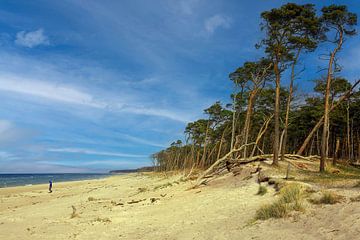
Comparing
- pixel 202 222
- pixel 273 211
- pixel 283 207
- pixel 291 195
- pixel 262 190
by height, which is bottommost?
pixel 202 222

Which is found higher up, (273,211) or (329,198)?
(329,198)

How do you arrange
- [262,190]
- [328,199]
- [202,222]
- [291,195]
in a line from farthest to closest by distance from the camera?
[262,190], [202,222], [291,195], [328,199]

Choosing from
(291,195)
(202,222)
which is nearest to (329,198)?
(291,195)

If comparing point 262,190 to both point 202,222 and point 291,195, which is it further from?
point 202,222

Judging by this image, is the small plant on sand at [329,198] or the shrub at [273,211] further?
the small plant on sand at [329,198]

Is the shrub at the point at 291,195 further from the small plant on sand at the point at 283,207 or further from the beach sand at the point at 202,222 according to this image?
the beach sand at the point at 202,222

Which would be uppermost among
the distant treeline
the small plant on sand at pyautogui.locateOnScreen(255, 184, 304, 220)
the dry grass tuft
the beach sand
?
the distant treeline

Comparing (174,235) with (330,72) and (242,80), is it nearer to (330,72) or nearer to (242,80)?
(330,72)

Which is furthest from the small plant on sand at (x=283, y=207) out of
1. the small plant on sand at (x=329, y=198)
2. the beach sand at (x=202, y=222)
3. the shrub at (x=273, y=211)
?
the small plant on sand at (x=329, y=198)

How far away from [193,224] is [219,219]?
3.13 feet

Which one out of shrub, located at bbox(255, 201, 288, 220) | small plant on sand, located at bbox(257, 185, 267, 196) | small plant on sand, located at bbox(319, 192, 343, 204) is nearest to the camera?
shrub, located at bbox(255, 201, 288, 220)

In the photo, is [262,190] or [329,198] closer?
[329,198]

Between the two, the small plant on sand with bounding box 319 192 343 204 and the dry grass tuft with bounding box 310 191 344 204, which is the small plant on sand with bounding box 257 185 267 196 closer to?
the dry grass tuft with bounding box 310 191 344 204

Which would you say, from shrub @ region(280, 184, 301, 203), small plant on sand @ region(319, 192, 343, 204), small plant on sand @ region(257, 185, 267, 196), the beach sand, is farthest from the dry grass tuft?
small plant on sand @ region(257, 185, 267, 196)
